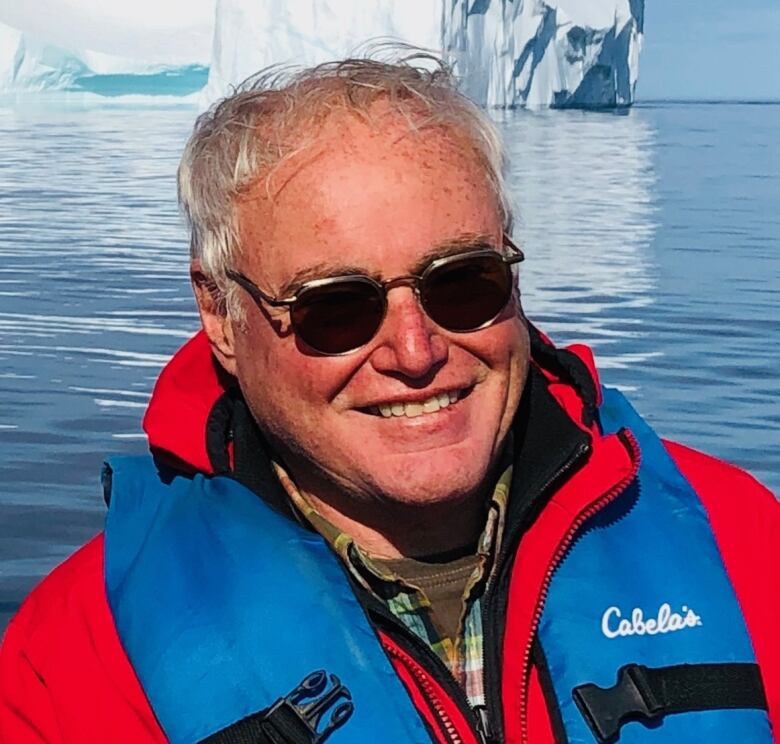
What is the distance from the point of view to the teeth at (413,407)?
1362mm

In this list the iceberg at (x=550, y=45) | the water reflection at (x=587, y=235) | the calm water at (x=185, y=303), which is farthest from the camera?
the iceberg at (x=550, y=45)

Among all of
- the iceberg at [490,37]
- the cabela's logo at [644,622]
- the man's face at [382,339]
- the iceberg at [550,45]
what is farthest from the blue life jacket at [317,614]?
the iceberg at [550,45]

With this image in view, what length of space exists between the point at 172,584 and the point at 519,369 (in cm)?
39

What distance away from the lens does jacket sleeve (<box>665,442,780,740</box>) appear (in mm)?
1449

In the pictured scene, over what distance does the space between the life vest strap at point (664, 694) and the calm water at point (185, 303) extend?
22cm

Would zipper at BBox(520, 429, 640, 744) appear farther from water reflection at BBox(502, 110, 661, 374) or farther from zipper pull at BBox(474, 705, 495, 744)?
water reflection at BBox(502, 110, 661, 374)

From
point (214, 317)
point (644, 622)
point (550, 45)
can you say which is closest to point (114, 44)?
point (550, 45)

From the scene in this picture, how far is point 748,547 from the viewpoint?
1.49m

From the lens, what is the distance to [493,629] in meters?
1.39

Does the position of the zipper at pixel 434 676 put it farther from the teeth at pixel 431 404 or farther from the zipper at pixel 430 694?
the teeth at pixel 431 404

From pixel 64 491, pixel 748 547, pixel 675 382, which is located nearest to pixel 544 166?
pixel 675 382

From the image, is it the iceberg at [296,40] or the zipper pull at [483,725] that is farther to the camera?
the iceberg at [296,40]

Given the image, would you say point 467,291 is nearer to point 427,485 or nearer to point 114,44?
point 427,485

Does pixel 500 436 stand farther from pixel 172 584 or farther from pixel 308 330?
pixel 172 584
